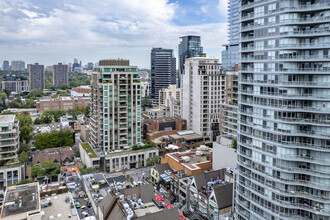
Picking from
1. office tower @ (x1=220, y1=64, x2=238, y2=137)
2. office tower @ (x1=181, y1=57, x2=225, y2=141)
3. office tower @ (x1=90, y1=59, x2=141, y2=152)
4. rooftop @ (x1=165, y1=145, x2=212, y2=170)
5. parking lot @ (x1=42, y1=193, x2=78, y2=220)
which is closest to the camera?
parking lot @ (x1=42, y1=193, x2=78, y2=220)

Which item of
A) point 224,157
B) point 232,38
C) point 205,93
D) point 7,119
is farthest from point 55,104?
point 224,157

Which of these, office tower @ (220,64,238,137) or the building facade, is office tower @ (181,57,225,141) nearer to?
office tower @ (220,64,238,137)

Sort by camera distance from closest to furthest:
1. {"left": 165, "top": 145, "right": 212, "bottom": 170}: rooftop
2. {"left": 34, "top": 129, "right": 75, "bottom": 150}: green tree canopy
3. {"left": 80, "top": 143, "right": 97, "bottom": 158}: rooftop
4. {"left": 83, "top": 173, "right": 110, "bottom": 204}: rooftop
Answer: {"left": 83, "top": 173, "right": 110, "bottom": 204}: rooftop → {"left": 165, "top": 145, "right": 212, "bottom": 170}: rooftop → {"left": 80, "top": 143, "right": 97, "bottom": 158}: rooftop → {"left": 34, "top": 129, "right": 75, "bottom": 150}: green tree canopy

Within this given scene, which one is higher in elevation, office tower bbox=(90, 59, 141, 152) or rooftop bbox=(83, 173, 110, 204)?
office tower bbox=(90, 59, 141, 152)

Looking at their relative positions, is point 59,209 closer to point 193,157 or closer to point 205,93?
point 193,157

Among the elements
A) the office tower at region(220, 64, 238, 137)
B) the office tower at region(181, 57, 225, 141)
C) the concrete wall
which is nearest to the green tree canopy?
the office tower at region(181, 57, 225, 141)

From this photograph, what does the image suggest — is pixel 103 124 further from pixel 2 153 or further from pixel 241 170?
pixel 241 170

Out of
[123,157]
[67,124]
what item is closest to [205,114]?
[123,157]
